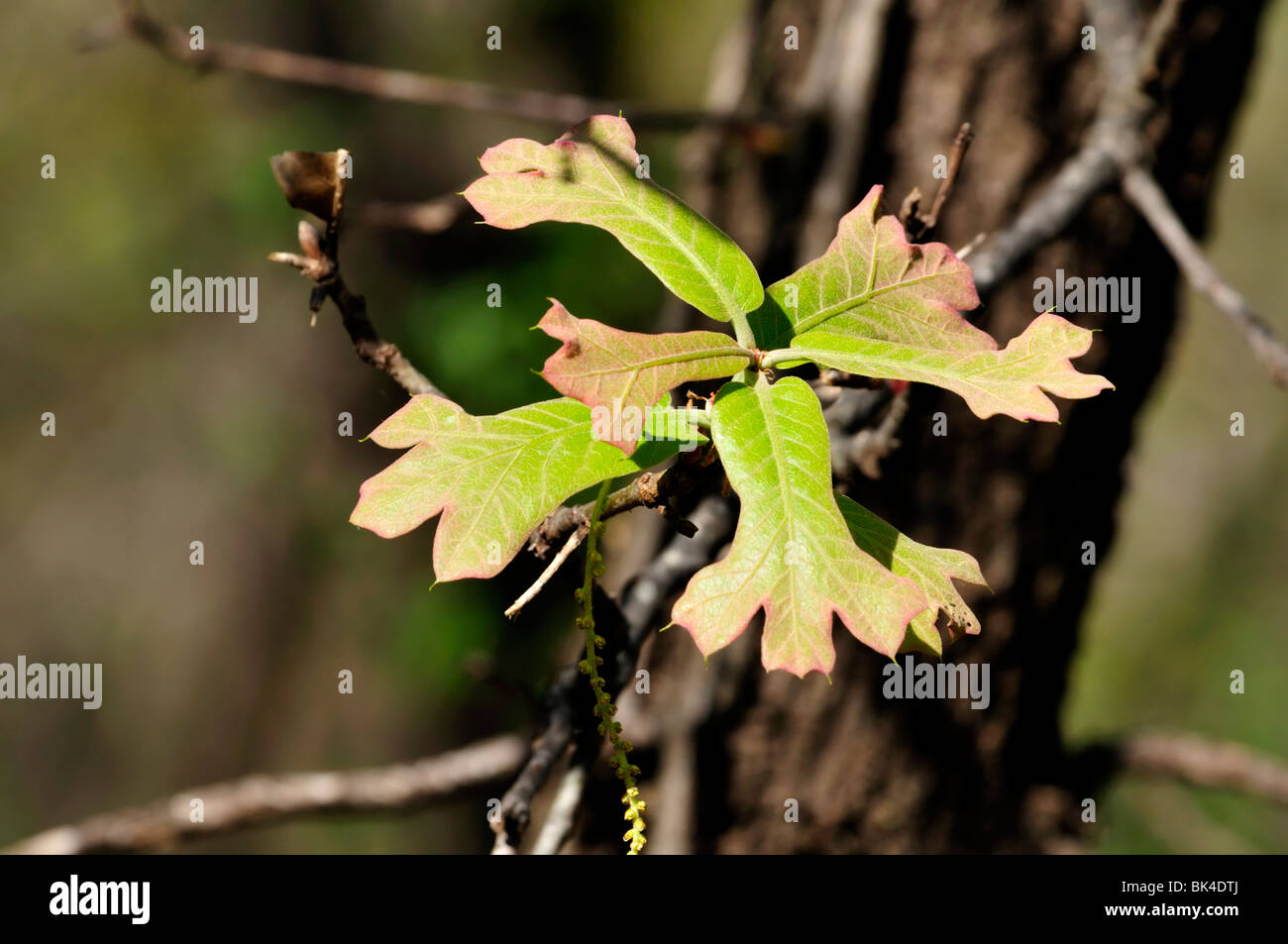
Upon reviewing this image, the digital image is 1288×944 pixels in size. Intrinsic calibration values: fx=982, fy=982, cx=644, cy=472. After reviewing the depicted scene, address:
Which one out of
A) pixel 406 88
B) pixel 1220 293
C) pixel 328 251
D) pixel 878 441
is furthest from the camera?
pixel 406 88

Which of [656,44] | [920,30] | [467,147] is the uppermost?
[656,44]

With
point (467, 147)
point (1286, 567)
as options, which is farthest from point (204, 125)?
point (1286, 567)

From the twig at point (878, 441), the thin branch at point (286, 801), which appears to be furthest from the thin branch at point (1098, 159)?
the thin branch at point (286, 801)

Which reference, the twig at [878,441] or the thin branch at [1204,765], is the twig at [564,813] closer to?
the twig at [878,441]

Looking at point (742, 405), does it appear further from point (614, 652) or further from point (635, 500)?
point (614, 652)

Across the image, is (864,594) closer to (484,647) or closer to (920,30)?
(920,30)

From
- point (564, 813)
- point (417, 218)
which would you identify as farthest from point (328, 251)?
point (417, 218)

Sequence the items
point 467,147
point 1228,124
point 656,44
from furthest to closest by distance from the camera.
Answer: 1. point 656,44
2. point 467,147
3. point 1228,124
